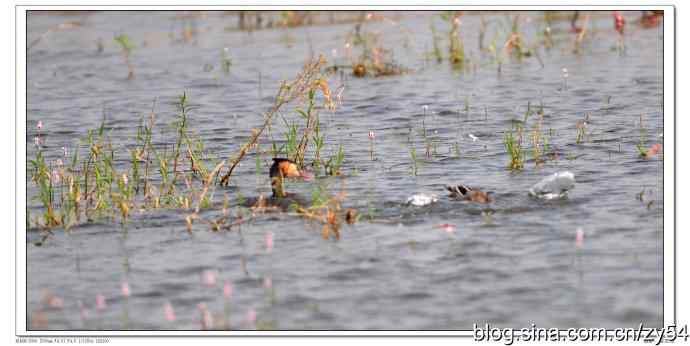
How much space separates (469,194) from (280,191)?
55.6 inches

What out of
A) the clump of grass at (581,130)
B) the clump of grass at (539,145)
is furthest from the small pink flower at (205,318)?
the clump of grass at (581,130)

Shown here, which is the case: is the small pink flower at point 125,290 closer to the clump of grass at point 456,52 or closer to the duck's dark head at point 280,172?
the duck's dark head at point 280,172

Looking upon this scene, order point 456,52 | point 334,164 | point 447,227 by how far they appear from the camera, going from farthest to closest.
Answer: point 456,52
point 334,164
point 447,227

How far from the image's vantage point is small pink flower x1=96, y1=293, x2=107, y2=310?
19.1 ft

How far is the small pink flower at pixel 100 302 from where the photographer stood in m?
5.82

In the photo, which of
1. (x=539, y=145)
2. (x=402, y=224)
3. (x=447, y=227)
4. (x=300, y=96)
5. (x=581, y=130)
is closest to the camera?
(x=447, y=227)

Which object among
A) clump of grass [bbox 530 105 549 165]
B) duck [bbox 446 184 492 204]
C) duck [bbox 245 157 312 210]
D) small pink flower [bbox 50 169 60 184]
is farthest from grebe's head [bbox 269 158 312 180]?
clump of grass [bbox 530 105 549 165]

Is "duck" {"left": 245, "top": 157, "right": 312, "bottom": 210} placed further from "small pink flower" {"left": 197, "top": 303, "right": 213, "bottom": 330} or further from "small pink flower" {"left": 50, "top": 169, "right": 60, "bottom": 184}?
"small pink flower" {"left": 197, "top": 303, "right": 213, "bottom": 330}

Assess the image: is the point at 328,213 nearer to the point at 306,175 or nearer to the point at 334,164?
the point at 306,175

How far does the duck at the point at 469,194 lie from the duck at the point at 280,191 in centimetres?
110

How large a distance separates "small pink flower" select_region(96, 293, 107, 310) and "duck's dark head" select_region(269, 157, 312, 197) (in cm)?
220

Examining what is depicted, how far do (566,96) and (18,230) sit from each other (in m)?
7.06

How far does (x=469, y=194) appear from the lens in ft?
25.2

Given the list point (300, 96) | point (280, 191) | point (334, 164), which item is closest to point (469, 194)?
point (280, 191)
